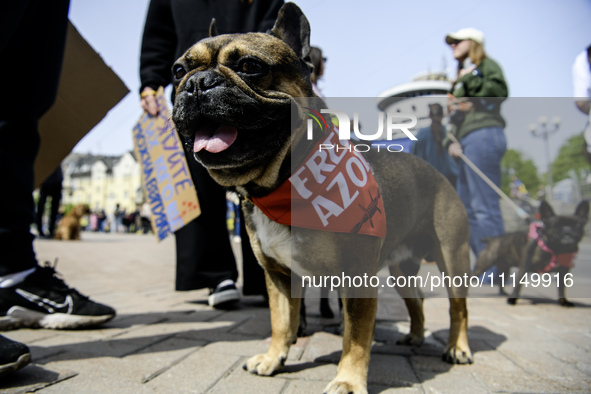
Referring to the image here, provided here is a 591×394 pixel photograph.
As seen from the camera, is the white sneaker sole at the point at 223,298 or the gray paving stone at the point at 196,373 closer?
the gray paving stone at the point at 196,373

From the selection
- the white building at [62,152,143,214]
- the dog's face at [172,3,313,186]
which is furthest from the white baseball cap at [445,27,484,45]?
the white building at [62,152,143,214]

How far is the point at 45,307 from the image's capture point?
8.04ft

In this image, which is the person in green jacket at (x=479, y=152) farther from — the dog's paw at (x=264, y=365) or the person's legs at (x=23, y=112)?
the person's legs at (x=23, y=112)

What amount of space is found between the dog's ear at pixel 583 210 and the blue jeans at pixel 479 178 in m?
0.66

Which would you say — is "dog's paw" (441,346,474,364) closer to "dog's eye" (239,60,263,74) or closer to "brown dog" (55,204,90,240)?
"dog's eye" (239,60,263,74)

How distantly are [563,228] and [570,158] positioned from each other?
1127 mm

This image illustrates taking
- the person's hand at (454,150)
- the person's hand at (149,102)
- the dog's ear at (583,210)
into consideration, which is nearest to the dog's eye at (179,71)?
the person's hand at (149,102)

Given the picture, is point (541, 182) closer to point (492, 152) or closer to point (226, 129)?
point (492, 152)

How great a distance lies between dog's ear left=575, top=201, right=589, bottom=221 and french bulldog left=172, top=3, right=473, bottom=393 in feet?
4.19

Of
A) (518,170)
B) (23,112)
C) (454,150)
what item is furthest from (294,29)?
(23,112)

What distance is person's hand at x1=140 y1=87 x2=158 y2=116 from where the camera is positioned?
10.4ft

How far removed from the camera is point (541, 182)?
2.06m

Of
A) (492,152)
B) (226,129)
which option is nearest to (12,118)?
(226,129)

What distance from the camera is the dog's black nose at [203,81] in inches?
61.6
